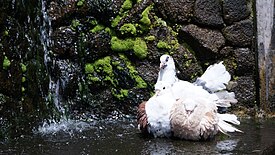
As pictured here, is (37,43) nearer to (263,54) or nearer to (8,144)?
(8,144)

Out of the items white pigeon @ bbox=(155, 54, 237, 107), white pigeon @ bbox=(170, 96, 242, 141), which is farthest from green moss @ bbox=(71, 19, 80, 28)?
white pigeon @ bbox=(170, 96, 242, 141)

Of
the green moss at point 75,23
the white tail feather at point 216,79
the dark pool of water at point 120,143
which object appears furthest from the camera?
the green moss at point 75,23

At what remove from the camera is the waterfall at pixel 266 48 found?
19.1 ft

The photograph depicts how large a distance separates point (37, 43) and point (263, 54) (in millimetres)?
2374

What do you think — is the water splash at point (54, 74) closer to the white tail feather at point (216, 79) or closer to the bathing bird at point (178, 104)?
the bathing bird at point (178, 104)

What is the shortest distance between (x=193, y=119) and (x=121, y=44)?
1.84 m

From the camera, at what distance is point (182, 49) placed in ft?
18.8

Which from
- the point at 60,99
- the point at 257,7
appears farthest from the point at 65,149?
the point at 257,7

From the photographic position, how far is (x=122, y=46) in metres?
5.67

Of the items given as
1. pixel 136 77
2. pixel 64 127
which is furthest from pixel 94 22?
pixel 64 127

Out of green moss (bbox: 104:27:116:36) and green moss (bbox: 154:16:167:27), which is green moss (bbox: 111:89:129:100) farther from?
green moss (bbox: 154:16:167:27)

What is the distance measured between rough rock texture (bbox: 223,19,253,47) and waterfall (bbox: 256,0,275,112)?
0.13m

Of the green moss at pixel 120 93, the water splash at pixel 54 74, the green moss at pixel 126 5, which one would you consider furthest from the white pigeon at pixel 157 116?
the green moss at pixel 126 5

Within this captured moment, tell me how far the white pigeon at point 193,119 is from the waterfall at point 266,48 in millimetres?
1761
